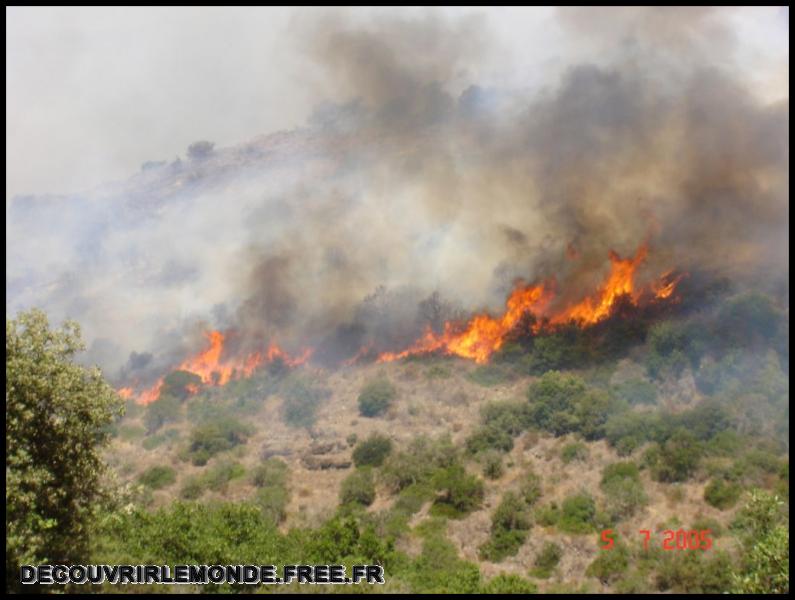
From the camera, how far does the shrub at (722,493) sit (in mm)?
48062

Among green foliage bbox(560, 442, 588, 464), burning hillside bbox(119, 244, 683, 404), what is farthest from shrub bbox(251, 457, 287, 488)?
burning hillside bbox(119, 244, 683, 404)

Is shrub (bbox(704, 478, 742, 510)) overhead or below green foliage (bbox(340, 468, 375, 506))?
below

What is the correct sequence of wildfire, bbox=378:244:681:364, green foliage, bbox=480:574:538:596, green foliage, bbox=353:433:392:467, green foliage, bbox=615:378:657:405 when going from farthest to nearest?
wildfire, bbox=378:244:681:364 < green foliage, bbox=615:378:657:405 < green foliage, bbox=353:433:392:467 < green foliage, bbox=480:574:538:596

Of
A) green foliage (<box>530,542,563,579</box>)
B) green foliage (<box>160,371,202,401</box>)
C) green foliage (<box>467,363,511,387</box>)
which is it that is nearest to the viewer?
green foliage (<box>530,542,563,579</box>)

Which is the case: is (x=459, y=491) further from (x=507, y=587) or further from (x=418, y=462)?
(x=507, y=587)

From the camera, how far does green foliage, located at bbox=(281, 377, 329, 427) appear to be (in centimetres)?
8256

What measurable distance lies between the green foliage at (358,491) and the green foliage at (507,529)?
11966 millimetres

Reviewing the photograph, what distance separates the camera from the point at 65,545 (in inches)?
939

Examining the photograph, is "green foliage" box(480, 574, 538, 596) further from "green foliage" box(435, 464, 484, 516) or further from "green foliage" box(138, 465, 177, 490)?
"green foliage" box(138, 465, 177, 490)

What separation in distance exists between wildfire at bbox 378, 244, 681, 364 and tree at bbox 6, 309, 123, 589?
70.5m

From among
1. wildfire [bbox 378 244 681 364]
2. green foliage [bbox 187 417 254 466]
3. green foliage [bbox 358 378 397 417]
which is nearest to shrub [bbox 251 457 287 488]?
green foliage [bbox 187 417 254 466]

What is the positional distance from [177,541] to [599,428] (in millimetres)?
45080

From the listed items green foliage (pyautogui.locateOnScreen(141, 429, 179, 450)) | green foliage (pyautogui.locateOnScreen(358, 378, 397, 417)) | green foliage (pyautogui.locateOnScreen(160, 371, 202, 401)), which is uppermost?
green foliage (pyautogui.locateOnScreen(160, 371, 202, 401))
